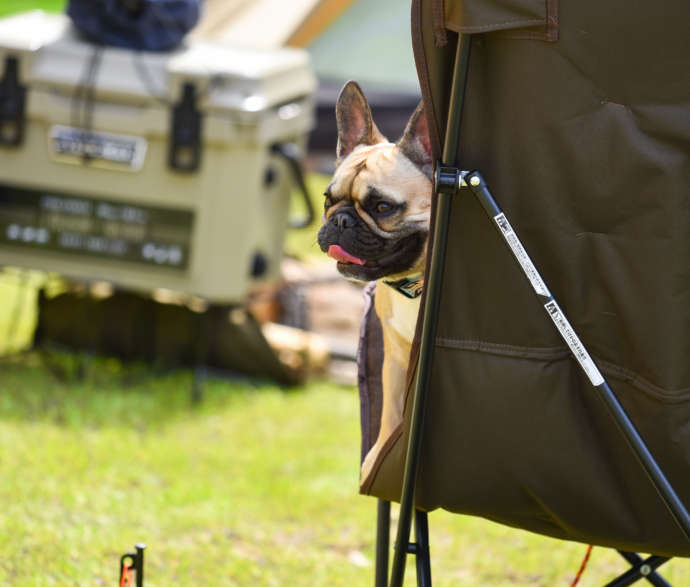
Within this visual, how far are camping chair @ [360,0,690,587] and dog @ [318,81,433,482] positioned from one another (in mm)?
147

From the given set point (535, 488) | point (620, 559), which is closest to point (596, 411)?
point (535, 488)

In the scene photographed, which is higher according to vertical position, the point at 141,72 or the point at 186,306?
the point at 141,72

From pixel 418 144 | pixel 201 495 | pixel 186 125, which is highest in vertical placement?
pixel 418 144

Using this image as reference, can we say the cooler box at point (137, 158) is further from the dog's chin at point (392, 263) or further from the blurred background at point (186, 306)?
the dog's chin at point (392, 263)

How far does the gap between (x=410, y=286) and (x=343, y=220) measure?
0.56 ft

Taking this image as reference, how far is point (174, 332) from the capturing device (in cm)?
484

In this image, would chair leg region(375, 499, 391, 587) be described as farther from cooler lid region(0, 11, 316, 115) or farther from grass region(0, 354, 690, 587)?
cooler lid region(0, 11, 316, 115)

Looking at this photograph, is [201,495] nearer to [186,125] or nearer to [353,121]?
[186,125]

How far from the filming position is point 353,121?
78.0 inches

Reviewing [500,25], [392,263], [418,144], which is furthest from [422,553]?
[500,25]

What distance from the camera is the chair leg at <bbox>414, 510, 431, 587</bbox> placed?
1902mm

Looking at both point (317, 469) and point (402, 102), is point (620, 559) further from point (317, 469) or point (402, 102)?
point (402, 102)

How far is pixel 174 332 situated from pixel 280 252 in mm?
605

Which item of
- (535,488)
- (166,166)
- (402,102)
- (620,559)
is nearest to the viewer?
(535,488)
